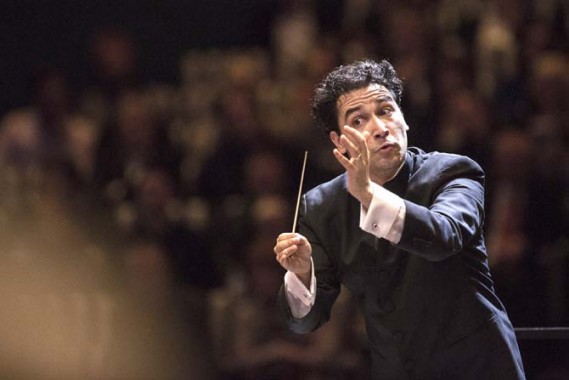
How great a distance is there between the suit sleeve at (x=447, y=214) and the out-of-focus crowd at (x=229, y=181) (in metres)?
1.34

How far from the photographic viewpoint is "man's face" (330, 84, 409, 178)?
2.18m

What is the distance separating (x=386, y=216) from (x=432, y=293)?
0.80 ft

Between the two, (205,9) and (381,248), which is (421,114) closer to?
(205,9)

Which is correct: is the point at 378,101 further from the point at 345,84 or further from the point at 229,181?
the point at 229,181

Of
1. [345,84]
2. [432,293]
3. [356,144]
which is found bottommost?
[432,293]

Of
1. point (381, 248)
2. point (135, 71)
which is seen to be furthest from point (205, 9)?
point (381, 248)

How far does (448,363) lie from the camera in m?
2.08

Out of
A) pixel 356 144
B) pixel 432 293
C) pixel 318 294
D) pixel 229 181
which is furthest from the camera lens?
pixel 229 181

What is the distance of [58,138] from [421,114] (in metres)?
1.37

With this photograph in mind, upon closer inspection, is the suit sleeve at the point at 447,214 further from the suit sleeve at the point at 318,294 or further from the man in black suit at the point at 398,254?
the suit sleeve at the point at 318,294

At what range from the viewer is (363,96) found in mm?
2250

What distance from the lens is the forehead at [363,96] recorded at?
7.36ft

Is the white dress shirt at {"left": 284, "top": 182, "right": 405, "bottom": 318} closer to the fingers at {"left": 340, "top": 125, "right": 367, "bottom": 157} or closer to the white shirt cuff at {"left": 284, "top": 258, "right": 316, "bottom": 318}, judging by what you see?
the fingers at {"left": 340, "top": 125, "right": 367, "bottom": 157}

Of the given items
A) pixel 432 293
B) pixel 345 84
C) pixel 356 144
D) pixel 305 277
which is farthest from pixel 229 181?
pixel 356 144
